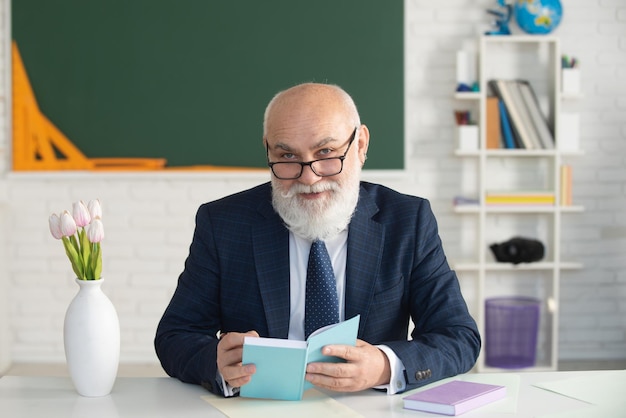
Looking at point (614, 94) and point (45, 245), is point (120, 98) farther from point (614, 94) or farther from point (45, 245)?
point (614, 94)

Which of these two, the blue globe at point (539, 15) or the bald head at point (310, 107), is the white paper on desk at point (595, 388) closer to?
the bald head at point (310, 107)

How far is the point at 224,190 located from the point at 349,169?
249 cm

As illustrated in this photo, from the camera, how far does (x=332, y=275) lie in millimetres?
2086

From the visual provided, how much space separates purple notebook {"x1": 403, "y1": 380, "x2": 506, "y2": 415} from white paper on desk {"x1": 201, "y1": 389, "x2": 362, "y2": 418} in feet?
0.41

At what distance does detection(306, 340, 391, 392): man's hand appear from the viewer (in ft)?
5.55

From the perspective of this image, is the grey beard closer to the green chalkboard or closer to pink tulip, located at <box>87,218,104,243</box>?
pink tulip, located at <box>87,218,104,243</box>

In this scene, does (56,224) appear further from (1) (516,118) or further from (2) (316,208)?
(1) (516,118)

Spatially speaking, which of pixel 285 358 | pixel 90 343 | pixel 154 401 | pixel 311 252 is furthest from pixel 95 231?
pixel 311 252

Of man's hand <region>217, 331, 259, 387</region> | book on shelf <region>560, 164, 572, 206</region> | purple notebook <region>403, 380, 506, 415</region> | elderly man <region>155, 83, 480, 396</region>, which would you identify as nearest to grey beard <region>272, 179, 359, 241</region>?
elderly man <region>155, 83, 480, 396</region>

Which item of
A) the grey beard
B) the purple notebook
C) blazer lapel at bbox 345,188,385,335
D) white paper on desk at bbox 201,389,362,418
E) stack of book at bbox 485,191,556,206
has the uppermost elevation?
the grey beard

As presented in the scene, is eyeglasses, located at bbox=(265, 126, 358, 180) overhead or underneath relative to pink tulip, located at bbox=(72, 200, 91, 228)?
overhead

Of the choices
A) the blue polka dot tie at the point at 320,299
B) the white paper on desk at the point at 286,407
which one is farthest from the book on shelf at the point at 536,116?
the white paper on desk at the point at 286,407

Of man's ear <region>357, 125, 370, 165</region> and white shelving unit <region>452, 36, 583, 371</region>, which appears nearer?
man's ear <region>357, 125, 370, 165</region>

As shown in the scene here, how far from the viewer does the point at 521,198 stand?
175 inches
